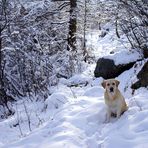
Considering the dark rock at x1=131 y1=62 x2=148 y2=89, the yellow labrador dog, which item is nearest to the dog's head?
the yellow labrador dog

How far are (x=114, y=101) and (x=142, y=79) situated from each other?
2065 millimetres

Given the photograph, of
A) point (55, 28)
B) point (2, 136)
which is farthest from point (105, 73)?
point (55, 28)

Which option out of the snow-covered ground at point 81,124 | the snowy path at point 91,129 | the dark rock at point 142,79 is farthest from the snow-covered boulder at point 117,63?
the snowy path at point 91,129

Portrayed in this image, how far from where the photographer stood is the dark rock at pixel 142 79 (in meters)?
10.4

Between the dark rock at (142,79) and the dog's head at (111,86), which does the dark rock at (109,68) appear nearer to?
the dark rock at (142,79)

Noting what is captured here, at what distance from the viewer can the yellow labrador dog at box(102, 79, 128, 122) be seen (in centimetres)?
865

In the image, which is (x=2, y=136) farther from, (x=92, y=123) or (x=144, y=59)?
(x=144, y=59)

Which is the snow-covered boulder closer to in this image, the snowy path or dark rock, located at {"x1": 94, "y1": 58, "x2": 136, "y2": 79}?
dark rock, located at {"x1": 94, "y1": 58, "x2": 136, "y2": 79}

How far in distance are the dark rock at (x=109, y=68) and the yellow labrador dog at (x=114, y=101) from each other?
3.83 m

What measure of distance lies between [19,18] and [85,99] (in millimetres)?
7603

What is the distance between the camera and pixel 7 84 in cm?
1598

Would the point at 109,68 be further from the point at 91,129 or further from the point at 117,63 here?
the point at 91,129

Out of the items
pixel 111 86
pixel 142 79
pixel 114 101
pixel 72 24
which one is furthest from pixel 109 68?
pixel 72 24

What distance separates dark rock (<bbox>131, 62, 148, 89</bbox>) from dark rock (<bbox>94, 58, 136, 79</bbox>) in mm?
1732
